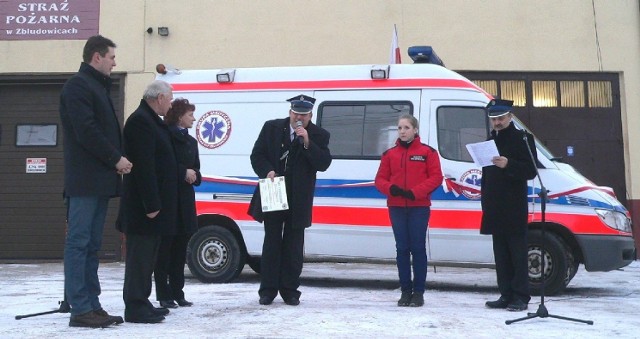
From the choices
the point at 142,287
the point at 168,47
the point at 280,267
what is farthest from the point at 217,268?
the point at 168,47

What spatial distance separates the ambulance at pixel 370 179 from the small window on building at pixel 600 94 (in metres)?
5.48

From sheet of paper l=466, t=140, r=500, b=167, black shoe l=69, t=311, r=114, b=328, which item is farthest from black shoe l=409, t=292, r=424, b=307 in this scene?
black shoe l=69, t=311, r=114, b=328

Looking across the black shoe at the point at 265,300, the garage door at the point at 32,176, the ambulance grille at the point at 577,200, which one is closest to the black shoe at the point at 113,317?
the black shoe at the point at 265,300

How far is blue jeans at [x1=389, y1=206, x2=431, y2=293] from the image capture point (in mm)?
7012

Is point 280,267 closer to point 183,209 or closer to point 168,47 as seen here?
point 183,209

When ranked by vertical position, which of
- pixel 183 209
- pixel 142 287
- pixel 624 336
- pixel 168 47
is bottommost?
pixel 624 336

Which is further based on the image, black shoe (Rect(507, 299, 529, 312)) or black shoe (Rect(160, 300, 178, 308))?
black shoe (Rect(507, 299, 529, 312))

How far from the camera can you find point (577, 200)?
849cm

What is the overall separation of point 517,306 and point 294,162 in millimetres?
2377

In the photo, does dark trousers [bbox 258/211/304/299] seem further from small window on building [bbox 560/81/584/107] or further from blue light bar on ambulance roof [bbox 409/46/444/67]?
small window on building [bbox 560/81/584/107]

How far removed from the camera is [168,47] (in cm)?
1418

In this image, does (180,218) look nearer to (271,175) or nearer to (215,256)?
(271,175)

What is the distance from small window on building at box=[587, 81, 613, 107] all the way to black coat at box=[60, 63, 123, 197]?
10.5m

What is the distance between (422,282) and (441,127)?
2.35 meters
